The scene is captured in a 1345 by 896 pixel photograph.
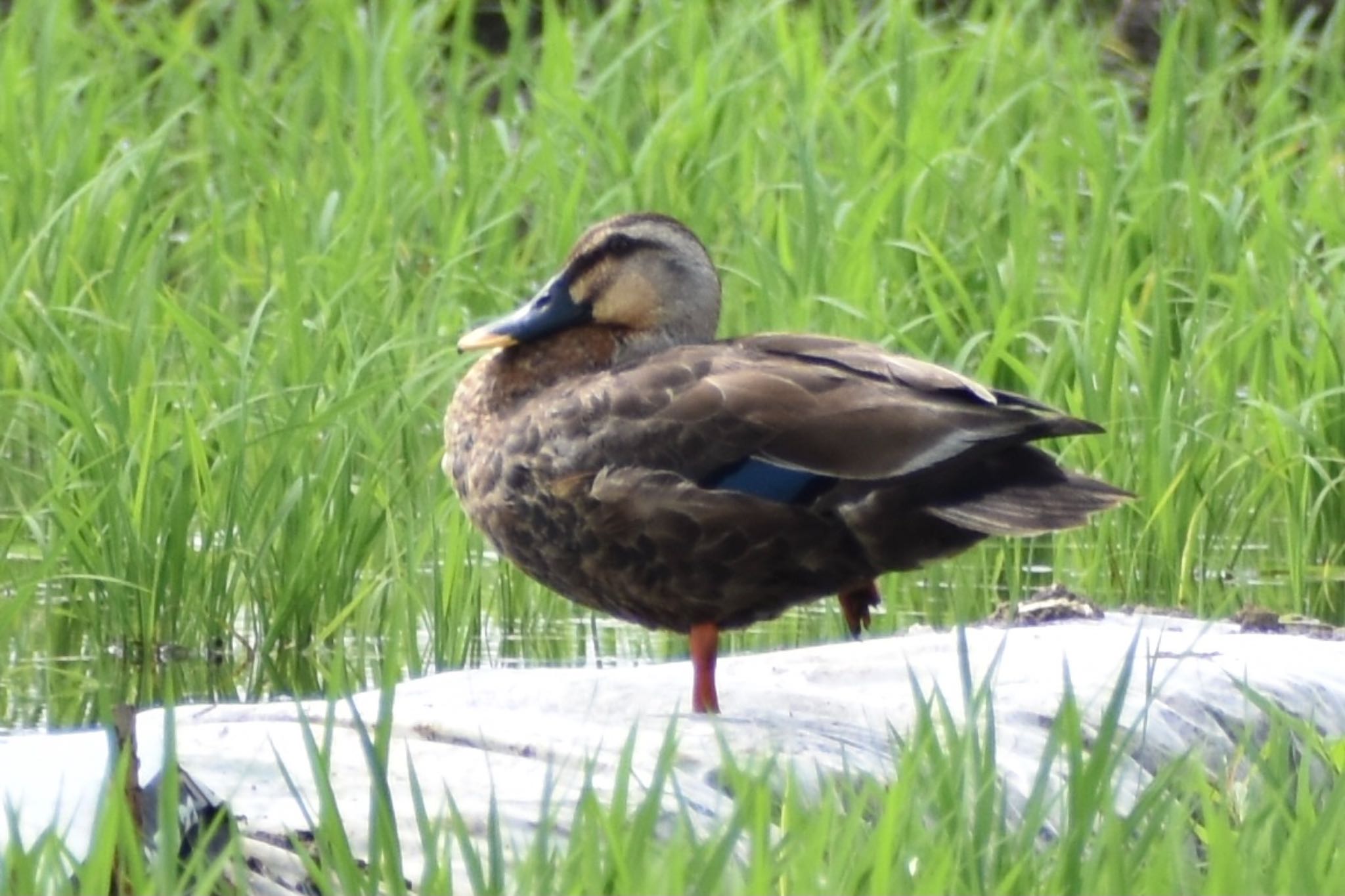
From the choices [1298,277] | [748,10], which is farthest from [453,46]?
[1298,277]

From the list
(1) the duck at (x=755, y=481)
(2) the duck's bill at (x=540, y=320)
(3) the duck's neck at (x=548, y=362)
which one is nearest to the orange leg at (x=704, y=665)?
(1) the duck at (x=755, y=481)

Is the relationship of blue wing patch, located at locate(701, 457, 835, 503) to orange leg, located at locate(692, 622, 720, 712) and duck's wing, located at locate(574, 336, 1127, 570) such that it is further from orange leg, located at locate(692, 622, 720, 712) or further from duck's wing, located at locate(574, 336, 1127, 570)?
orange leg, located at locate(692, 622, 720, 712)

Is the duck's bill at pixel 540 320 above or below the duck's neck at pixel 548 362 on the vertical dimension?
above

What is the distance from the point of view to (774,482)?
3.43 metres

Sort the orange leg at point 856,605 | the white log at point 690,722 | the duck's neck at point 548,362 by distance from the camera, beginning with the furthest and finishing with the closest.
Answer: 1. the duck's neck at point 548,362
2. the orange leg at point 856,605
3. the white log at point 690,722

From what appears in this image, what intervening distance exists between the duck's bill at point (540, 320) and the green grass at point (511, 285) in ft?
1.51

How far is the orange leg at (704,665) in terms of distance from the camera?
341cm

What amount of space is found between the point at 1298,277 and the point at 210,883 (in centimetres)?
380

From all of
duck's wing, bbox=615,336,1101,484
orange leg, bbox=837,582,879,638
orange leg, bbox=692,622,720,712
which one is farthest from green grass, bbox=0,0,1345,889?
orange leg, bbox=837,582,879,638

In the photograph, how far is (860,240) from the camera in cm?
530

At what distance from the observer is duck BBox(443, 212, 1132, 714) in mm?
3412

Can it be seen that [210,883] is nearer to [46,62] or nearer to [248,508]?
[248,508]

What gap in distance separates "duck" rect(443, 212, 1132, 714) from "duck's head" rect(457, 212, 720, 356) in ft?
1.00

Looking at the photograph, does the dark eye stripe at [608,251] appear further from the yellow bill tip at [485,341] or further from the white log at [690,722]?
the white log at [690,722]
